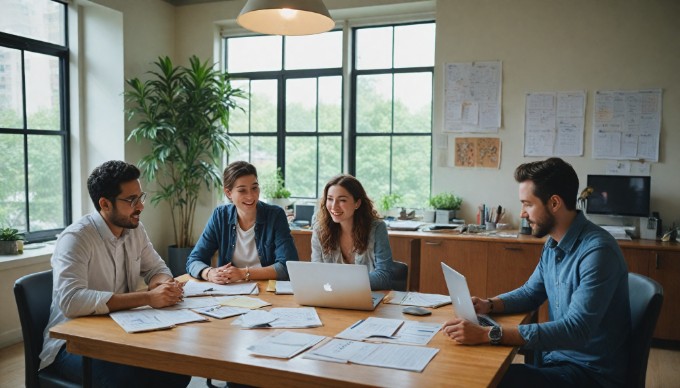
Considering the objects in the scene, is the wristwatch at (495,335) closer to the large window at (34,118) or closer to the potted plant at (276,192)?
the potted plant at (276,192)

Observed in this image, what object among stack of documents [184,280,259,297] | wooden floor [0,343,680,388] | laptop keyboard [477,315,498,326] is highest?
laptop keyboard [477,315,498,326]

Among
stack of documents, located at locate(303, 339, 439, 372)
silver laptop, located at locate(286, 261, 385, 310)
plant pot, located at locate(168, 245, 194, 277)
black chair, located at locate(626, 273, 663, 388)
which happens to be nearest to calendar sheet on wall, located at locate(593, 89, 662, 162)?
black chair, located at locate(626, 273, 663, 388)

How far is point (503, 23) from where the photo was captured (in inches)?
179

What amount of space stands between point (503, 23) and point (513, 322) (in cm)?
320

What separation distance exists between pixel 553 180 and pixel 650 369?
2282 mm

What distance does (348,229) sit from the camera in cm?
282

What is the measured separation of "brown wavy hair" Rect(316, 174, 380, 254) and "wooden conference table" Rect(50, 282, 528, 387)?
695 millimetres

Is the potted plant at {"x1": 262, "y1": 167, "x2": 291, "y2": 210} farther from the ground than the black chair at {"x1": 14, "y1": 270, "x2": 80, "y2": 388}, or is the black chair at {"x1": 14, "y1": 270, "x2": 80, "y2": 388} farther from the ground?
the potted plant at {"x1": 262, "y1": 167, "x2": 291, "y2": 210}

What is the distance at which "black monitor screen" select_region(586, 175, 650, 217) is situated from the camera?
4125mm

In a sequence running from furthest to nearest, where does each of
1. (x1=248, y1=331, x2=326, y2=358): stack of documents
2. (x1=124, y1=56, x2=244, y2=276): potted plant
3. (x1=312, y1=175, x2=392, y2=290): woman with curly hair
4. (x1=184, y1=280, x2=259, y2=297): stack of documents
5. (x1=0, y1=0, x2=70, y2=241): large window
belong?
1. (x1=124, y1=56, x2=244, y2=276): potted plant
2. (x1=0, y1=0, x2=70, y2=241): large window
3. (x1=312, y1=175, x2=392, y2=290): woman with curly hair
4. (x1=184, y1=280, x2=259, y2=297): stack of documents
5. (x1=248, y1=331, x2=326, y2=358): stack of documents

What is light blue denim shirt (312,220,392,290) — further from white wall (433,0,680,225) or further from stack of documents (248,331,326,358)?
white wall (433,0,680,225)

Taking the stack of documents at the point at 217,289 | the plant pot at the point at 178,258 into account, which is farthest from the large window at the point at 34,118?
the stack of documents at the point at 217,289

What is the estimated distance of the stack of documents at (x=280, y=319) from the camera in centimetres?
198

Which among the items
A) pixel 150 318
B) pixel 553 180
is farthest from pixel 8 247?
pixel 553 180
